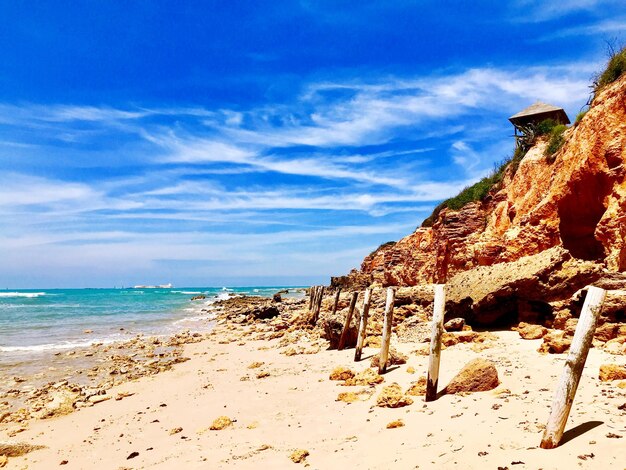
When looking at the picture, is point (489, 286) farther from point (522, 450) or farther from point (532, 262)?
point (522, 450)

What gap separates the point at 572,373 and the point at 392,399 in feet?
10.8

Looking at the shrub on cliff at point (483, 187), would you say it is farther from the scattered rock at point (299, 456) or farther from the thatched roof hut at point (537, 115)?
the scattered rock at point (299, 456)

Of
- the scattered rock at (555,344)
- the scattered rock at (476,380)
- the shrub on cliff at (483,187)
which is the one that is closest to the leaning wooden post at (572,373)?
the scattered rock at (476,380)

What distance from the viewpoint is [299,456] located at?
6055 millimetres

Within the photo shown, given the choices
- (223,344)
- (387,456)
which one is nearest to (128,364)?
(223,344)

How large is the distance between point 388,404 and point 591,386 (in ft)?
10.6

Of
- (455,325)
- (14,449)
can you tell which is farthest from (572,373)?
(14,449)

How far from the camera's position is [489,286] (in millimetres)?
12930

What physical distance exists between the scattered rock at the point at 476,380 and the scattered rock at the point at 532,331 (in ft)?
13.0

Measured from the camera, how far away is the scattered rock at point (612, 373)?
6754 millimetres

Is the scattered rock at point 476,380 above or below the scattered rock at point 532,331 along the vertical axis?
below

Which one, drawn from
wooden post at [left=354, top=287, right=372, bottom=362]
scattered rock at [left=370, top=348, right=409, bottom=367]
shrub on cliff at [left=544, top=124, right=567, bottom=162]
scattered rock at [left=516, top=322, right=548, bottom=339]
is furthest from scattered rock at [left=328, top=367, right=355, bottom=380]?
shrub on cliff at [left=544, top=124, right=567, bottom=162]

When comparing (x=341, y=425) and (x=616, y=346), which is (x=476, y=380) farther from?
(x=616, y=346)

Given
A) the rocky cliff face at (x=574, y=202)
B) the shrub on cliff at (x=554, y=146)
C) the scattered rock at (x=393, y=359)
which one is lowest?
the scattered rock at (x=393, y=359)
